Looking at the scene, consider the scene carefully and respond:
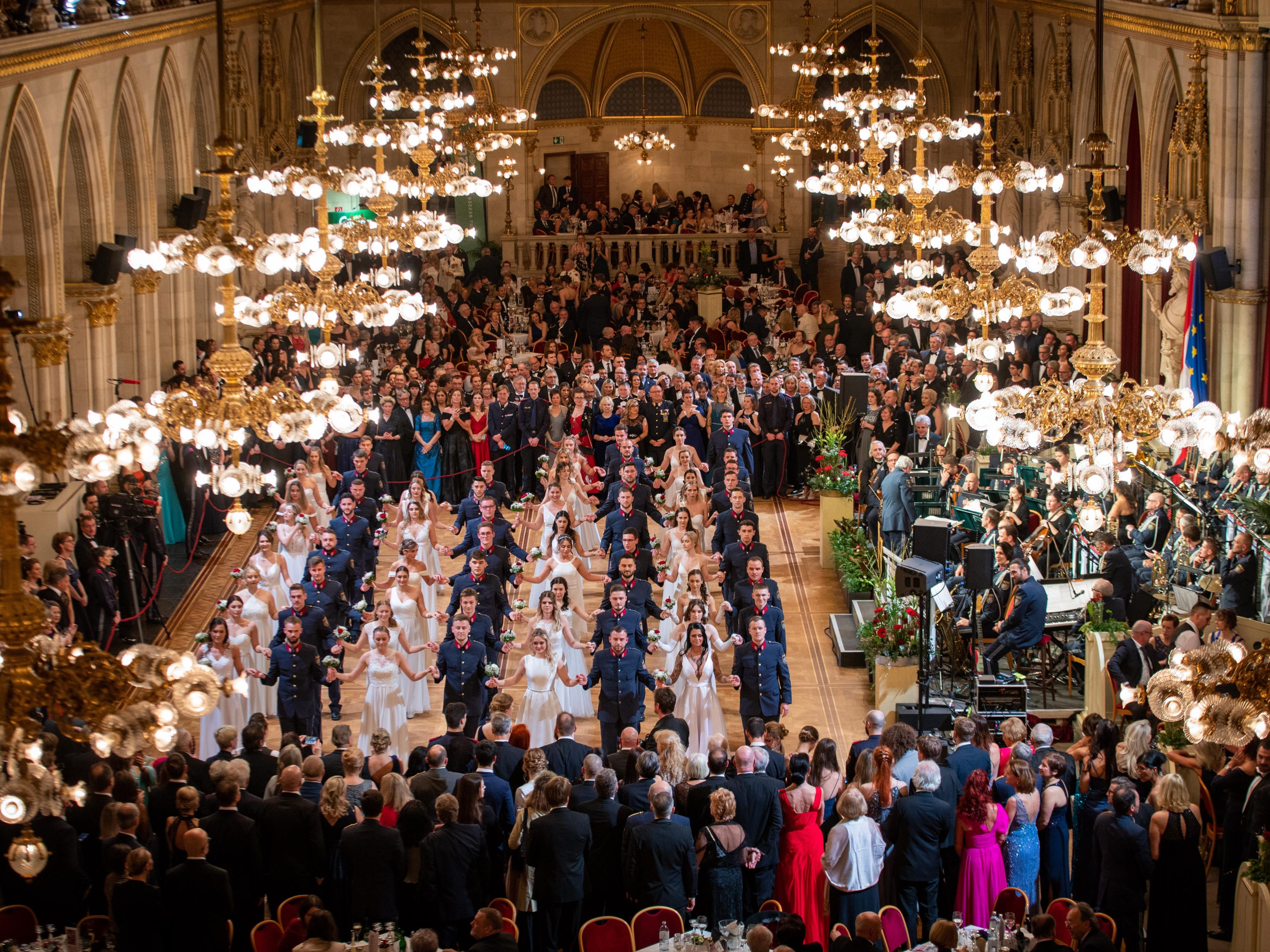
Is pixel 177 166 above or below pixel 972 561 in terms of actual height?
above

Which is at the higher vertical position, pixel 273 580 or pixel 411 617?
pixel 273 580

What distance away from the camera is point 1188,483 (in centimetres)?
1564

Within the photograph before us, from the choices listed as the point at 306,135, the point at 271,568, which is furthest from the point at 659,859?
the point at 306,135

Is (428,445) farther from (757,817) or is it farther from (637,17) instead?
(637,17)

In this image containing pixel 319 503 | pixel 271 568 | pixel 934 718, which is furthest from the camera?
pixel 319 503

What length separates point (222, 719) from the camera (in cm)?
1353

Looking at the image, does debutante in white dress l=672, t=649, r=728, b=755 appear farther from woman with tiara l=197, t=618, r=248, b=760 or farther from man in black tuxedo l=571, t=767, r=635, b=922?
woman with tiara l=197, t=618, r=248, b=760

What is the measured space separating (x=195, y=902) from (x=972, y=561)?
7145 millimetres

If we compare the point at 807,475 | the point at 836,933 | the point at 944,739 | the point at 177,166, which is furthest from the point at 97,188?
the point at 836,933

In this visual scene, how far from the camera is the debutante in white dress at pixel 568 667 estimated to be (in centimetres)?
1329

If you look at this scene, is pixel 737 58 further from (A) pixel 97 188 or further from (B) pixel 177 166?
(A) pixel 97 188

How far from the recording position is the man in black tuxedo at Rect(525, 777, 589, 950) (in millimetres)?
9617

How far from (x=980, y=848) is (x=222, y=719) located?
6594mm

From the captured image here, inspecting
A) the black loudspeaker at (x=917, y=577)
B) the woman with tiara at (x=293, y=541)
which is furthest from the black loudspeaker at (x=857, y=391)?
the woman with tiara at (x=293, y=541)
